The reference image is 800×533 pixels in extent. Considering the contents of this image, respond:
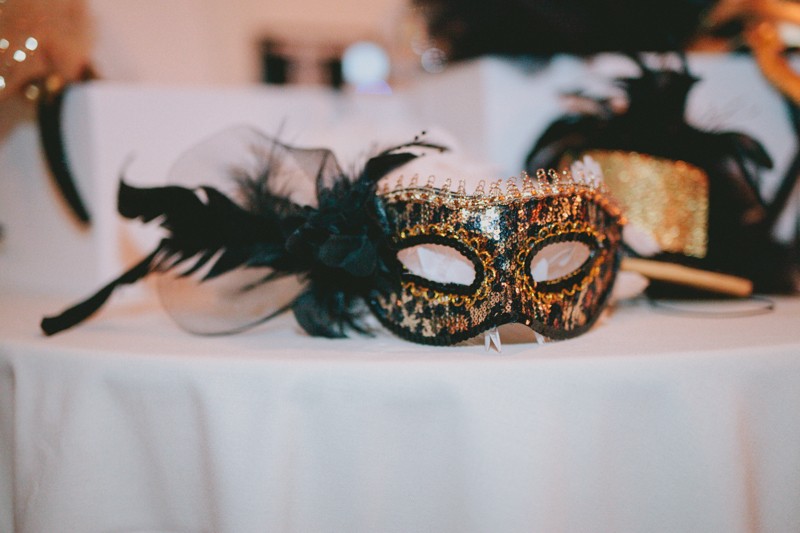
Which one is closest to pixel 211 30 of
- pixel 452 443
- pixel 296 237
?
pixel 296 237

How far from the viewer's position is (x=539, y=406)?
1.48 feet

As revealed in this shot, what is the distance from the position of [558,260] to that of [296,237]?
31 centimetres

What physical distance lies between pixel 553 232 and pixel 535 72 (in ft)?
1.63

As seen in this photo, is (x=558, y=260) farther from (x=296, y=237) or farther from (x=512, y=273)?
(x=296, y=237)

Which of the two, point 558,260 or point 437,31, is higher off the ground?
point 437,31

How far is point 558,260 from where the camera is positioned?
24.7 inches

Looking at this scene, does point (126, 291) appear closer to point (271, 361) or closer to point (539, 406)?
point (271, 361)

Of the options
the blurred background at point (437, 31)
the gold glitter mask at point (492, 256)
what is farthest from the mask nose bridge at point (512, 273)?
the blurred background at point (437, 31)

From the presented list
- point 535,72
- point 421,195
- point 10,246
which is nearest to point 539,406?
point 421,195

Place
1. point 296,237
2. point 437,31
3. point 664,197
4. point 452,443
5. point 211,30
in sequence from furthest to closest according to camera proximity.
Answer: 1. point 211,30
2. point 437,31
3. point 664,197
4. point 296,237
5. point 452,443

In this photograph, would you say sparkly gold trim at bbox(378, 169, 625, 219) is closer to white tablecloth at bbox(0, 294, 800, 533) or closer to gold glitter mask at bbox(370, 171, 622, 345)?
gold glitter mask at bbox(370, 171, 622, 345)

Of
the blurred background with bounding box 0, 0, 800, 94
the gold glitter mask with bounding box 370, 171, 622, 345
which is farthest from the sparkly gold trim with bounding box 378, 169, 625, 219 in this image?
the blurred background with bounding box 0, 0, 800, 94

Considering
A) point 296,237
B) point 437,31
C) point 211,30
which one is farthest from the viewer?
point 211,30

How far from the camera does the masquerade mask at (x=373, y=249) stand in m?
0.54
